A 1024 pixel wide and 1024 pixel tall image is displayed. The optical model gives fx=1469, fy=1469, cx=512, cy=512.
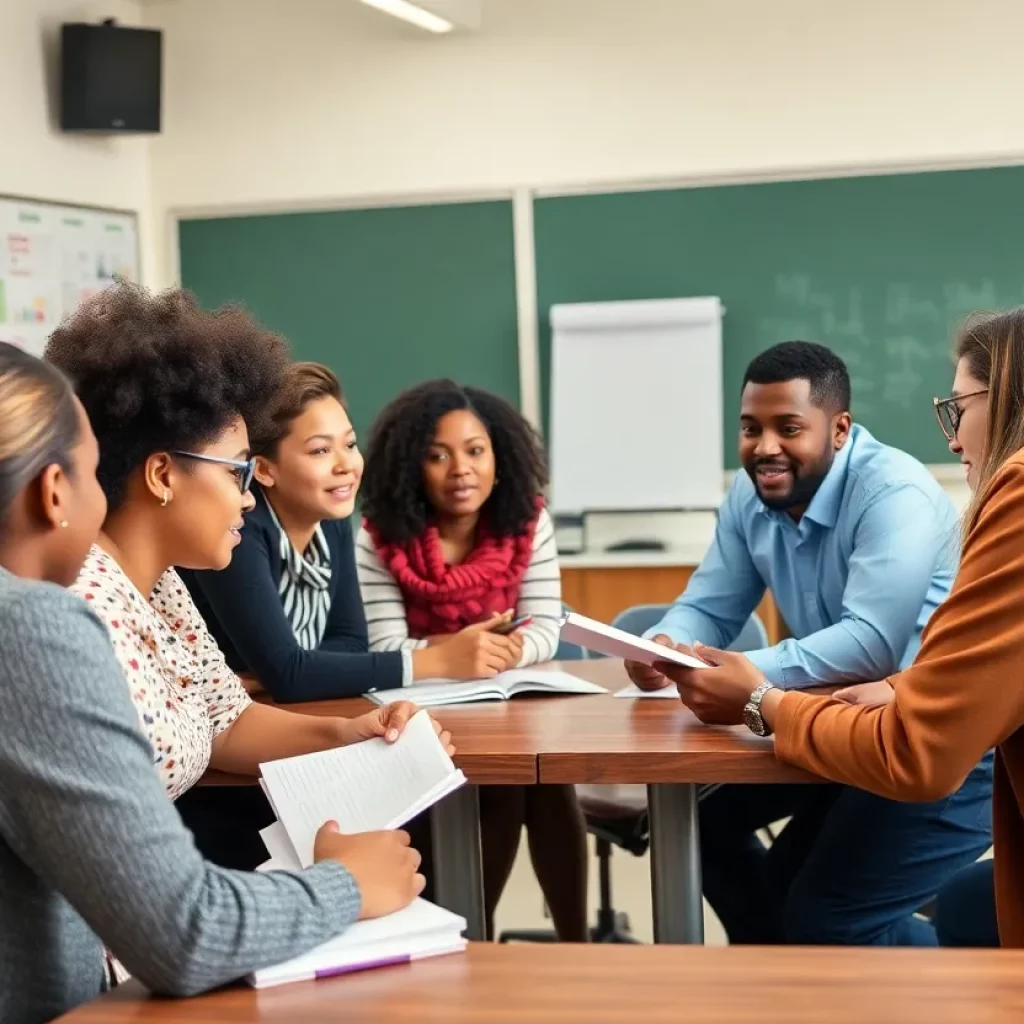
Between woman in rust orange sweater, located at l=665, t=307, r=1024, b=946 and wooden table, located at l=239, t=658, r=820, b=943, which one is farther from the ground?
woman in rust orange sweater, located at l=665, t=307, r=1024, b=946

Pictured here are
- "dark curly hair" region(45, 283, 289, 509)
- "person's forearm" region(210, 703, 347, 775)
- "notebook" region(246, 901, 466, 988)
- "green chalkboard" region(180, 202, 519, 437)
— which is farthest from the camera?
"green chalkboard" region(180, 202, 519, 437)

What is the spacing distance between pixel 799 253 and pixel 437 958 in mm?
4471

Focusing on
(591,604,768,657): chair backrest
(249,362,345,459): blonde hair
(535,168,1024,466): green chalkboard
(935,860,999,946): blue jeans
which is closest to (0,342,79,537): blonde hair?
(249,362,345,459): blonde hair

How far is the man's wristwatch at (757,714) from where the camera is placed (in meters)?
2.11

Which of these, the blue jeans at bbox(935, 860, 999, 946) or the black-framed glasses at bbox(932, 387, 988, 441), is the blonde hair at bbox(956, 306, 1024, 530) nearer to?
the black-framed glasses at bbox(932, 387, 988, 441)

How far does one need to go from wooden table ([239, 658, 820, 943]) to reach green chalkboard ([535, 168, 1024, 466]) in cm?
328

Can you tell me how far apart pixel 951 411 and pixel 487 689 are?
0.90 metres

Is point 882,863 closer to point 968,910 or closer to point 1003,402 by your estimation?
point 968,910

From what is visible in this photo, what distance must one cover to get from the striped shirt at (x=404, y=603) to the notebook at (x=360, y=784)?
963 millimetres

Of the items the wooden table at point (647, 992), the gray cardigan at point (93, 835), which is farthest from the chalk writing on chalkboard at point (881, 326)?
the gray cardigan at point (93, 835)

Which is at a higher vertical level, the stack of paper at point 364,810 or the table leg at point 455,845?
the stack of paper at point 364,810

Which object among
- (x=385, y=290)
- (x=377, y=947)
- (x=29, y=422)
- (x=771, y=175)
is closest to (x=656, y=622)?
(x=377, y=947)

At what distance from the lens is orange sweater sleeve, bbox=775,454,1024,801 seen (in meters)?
1.65

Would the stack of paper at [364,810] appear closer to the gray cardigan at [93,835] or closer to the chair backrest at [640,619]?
the gray cardigan at [93,835]
